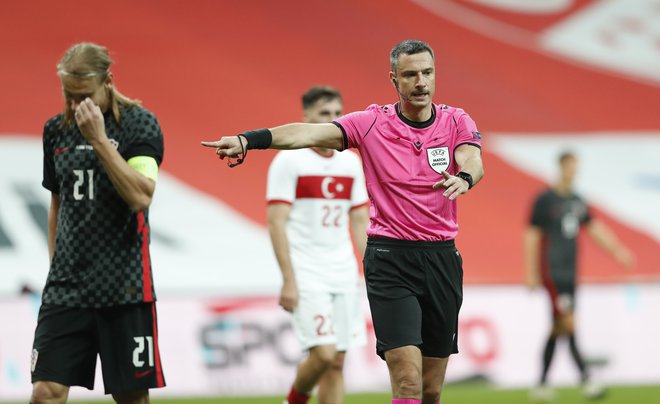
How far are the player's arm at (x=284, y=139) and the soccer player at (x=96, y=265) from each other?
1.22 ft

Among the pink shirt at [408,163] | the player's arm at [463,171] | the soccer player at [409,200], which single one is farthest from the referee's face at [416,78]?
the player's arm at [463,171]

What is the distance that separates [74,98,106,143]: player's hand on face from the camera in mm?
5004

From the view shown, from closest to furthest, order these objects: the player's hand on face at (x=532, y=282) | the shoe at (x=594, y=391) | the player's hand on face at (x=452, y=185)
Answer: the player's hand on face at (x=452, y=185) < the shoe at (x=594, y=391) < the player's hand on face at (x=532, y=282)

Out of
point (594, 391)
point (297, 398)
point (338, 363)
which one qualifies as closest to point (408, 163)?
point (338, 363)

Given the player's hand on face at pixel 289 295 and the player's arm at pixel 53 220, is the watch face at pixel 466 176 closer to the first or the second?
the player's arm at pixel 53 220

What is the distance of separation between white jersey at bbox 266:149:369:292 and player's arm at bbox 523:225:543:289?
14.3 feet

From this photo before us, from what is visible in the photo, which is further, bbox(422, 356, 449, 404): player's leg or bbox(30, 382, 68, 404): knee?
bbox(422, 356, 449, 404): player's leg

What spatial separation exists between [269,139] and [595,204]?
1327 centimetres

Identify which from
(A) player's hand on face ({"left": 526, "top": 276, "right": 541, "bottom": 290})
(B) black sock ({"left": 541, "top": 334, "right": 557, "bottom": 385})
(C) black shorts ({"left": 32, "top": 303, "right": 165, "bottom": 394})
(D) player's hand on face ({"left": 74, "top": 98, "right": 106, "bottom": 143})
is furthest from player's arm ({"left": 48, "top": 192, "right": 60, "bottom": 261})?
(A) player's hand on face ({"left": 526, "top": 276, "right": 541, "bottom": 290})

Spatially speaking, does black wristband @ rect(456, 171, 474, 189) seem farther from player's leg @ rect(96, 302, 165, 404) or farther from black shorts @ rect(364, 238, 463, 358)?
player's leg @ rect(96, 302, 165, 404)

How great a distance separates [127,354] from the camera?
530cm

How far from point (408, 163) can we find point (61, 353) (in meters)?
1.93

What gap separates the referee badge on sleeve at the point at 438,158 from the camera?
5754 millimetres

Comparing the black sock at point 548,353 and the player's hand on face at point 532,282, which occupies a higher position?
the player's hand on face at point 532,282
